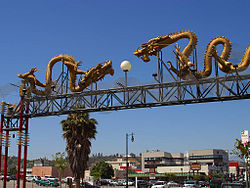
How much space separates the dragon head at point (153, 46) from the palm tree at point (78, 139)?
15.0 meters

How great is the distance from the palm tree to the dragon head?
1500cm

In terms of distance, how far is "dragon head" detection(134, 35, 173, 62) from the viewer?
19547 mm

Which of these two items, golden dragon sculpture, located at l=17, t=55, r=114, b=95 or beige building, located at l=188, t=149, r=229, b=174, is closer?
golden dragon sculpture, located at l=17, t=55, r=114, b=95

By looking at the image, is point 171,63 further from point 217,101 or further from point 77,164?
point 77,164

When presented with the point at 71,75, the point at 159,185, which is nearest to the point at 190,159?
the point at 159,185

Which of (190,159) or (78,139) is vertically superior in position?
(78,139)

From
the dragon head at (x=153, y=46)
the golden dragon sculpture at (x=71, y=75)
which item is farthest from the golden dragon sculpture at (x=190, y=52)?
the golden dragon sculpture at (x=71, y=75)

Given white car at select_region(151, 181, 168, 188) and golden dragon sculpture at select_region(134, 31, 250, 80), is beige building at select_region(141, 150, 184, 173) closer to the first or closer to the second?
white car at select_region(151, 181, 168, 188)

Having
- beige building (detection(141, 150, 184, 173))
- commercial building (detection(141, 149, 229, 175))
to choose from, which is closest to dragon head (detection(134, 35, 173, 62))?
commercial building (detection(141, 149, 229, 175))

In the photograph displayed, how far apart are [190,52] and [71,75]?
807cm

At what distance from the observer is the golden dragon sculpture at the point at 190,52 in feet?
59.1

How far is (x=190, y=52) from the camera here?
754 inches

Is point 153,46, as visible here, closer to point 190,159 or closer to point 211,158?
point 211,158

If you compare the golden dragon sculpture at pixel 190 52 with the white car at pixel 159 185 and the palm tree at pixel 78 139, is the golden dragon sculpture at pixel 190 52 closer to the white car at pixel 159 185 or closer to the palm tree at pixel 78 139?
the palm tree at pixel 78 139
